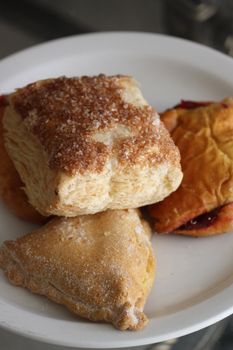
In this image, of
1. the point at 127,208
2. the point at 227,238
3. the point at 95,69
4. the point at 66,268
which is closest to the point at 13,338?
the point at 66,268

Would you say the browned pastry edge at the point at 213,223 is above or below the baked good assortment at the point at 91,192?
below

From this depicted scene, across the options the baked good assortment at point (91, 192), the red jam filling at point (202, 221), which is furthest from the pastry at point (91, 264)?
the red jam filling at point (202, 221)

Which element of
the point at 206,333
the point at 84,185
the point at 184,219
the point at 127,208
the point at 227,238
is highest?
the point at 84,185

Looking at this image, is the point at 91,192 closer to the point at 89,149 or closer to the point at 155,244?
the point at 89,149

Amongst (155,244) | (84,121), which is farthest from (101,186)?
(155,244)

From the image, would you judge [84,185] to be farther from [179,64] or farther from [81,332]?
[179,64]

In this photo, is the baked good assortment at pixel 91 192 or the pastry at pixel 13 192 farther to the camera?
the pastry at pixel 13 192

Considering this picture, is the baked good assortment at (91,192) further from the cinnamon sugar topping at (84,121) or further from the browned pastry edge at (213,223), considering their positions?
the browned pastry edge at (213,223)
